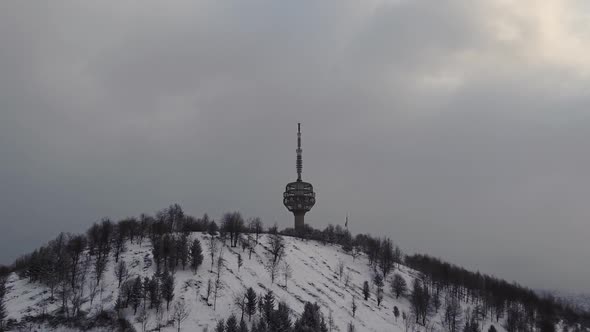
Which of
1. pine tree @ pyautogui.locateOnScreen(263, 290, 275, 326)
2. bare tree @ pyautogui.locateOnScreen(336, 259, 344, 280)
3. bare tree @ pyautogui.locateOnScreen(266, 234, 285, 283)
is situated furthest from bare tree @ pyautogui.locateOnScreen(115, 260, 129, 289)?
→ bare tree @ pyautogui.locateOnScreen(336, 259, 344, 280)

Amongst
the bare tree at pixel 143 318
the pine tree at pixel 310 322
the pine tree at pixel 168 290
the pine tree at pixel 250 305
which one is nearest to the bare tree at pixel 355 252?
the pine tree at pixel 310 322

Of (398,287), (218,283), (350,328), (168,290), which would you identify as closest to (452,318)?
(398,287)

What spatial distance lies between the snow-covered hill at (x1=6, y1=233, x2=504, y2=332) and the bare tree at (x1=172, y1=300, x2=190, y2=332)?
1043 millimetres

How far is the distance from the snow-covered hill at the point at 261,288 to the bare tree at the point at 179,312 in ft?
3.42

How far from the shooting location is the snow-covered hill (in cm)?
9300

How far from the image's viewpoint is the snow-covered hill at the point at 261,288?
3661 inches

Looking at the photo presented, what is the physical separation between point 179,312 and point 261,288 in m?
25.6

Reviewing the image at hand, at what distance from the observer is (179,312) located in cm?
9250

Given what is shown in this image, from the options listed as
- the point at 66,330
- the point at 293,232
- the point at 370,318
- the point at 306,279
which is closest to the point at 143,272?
the point at 66,330

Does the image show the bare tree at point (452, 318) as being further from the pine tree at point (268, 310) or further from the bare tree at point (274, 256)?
the pine tree at point (268, 310)

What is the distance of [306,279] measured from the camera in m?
132

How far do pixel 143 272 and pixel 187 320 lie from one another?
2216 centimetres

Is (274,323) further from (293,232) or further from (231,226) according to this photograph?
(293,232)

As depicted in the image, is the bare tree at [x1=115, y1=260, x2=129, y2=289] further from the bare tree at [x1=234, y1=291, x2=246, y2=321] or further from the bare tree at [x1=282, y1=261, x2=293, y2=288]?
the bare tree at [x1=282, y1=261, x2=293, y2=288]
